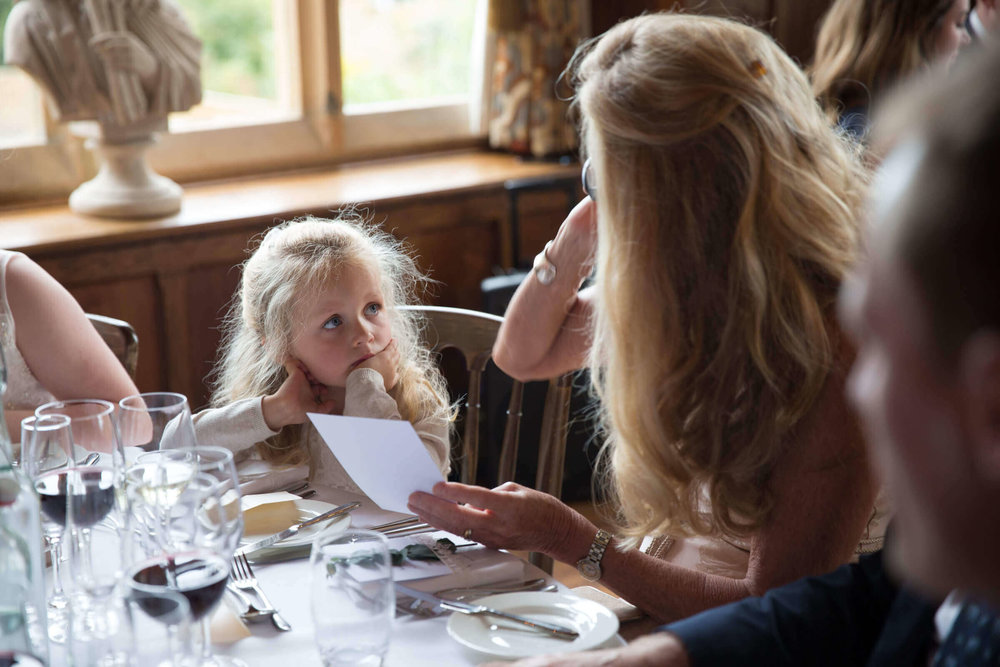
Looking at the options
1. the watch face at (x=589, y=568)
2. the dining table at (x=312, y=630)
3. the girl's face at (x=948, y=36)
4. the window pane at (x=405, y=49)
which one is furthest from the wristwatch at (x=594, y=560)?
the window pane at (x=405, y=49)

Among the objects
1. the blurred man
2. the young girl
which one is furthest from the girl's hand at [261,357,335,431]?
the blurred man

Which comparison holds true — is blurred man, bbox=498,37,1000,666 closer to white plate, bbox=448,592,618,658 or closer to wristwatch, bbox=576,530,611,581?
white plate, bbox=448,592,618,658

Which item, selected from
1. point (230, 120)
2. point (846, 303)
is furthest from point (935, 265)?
point (230, 120)

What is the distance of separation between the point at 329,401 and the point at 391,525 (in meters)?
0.35

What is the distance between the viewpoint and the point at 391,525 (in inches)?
53.1

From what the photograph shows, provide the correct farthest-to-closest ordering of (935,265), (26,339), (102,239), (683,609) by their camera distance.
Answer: (102,239) → (26,339) → (683,609) → (935,265)

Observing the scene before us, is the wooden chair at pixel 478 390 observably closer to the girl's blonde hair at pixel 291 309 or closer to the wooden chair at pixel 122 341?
the girl's blonde hair at pixel 291 309

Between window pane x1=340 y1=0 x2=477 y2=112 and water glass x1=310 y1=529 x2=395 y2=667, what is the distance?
2.84 metres

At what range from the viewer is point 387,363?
1643mm

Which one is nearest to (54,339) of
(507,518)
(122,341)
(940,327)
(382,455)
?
(122,341)

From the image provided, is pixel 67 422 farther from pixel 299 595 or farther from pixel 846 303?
pixel 846 303

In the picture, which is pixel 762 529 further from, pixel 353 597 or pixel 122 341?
pixel 122 341

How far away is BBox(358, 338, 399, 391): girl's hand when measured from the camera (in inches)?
64.0

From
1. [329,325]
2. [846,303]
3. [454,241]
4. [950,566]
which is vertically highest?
[846,303]
